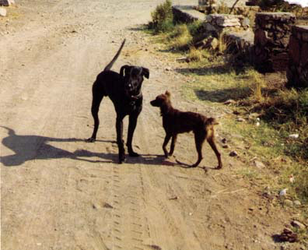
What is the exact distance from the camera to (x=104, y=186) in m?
5.73

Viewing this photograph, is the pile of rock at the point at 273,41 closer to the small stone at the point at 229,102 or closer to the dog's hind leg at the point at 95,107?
the small stone at the point at 229,102

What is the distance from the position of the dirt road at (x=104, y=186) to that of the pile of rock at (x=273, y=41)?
170 cm

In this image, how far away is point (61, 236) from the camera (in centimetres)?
474

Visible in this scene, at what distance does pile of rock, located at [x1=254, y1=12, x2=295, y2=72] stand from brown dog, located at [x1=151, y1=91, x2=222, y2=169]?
4504 millimetres

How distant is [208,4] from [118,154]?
11311mm

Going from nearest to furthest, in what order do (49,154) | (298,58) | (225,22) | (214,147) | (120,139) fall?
(214,147)
(120,139)
(49,154)
(298,58)
(225,22)

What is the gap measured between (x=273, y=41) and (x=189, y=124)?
15.9 ft

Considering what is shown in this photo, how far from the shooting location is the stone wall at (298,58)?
823cm

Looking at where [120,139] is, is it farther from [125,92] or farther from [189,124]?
[189,124]

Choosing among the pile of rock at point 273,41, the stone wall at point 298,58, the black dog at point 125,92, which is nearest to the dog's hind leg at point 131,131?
the black dog at point 125,92

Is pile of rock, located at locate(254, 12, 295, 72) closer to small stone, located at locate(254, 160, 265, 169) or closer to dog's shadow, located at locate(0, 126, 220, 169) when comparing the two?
small stone, located at locate(254, 160, 265, 169)

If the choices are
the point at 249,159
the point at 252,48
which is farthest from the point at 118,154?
the point at 252,48

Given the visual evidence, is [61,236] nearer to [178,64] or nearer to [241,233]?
[241,233]

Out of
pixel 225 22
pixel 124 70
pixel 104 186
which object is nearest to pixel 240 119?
pixel 124 70
